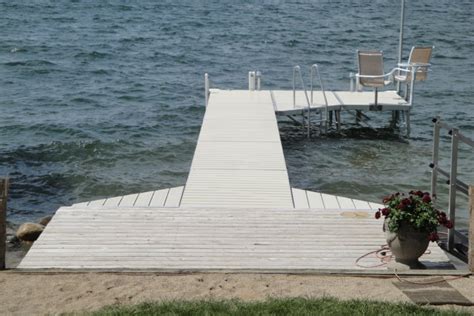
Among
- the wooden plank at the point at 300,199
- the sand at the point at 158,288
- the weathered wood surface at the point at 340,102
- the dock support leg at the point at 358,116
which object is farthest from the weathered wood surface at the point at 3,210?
the dock support leg at the point at 358,116

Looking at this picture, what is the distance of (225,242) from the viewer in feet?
25.7

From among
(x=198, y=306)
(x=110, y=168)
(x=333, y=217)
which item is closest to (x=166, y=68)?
(x=110, y=168)

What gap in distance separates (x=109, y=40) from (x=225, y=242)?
24.2 meters

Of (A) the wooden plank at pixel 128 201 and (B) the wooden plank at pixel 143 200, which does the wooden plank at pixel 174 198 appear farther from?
(A) the wooden plank at pixel 128 201

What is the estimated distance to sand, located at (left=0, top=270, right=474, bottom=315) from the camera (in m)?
6.23

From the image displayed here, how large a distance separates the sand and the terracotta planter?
0.39 m

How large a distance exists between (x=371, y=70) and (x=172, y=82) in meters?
8.68

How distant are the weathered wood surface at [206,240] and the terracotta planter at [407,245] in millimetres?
273

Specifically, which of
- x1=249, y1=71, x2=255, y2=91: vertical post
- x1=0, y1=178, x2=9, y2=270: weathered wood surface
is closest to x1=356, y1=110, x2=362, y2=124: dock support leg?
x1=249, y1=71, x2=255, y2=91: vertical post

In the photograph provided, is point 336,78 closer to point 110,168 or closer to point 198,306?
point 110,168

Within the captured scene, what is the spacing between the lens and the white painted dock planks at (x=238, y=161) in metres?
9.59

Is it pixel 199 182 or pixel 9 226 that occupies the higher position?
pixel 199 182

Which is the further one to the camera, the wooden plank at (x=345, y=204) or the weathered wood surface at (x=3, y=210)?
the wooden plank at (x=345, y=204)

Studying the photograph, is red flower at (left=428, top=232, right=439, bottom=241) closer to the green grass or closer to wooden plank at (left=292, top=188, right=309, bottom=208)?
the green grass
